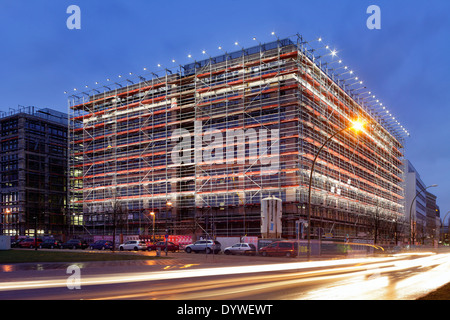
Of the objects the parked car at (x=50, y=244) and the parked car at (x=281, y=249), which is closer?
the parked car at (x=281, y=249)


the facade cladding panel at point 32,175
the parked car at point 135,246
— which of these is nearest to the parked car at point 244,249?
the parked car at point 135,246

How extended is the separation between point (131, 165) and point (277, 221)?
29696 mm

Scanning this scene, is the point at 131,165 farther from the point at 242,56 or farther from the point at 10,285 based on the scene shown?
the point at 10,285

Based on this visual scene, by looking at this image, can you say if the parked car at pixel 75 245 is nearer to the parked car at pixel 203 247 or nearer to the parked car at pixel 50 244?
the parked car at pixel 50 244

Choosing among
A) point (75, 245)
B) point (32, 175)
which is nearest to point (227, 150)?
point (75, 245)

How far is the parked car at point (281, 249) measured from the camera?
41.6 metres

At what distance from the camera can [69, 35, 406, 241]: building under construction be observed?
56844mm

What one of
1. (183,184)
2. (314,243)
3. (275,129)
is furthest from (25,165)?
(314,243)

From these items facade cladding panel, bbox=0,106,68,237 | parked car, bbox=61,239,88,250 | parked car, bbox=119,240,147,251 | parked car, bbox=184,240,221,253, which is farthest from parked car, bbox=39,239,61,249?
facade cladding panel, bbox=0,106,68,237

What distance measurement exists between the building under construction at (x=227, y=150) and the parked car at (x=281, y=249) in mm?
9655

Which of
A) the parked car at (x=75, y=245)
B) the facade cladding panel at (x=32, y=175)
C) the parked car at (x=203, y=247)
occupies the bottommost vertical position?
the parked car at (x=75, y=245)

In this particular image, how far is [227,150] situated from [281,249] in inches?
823
